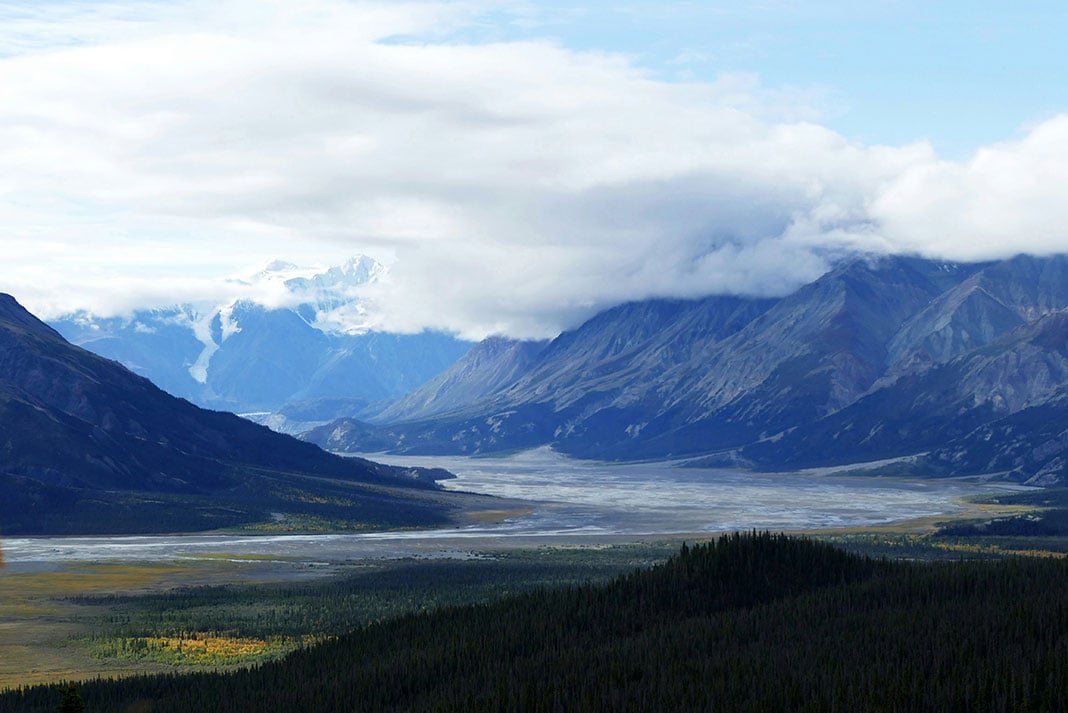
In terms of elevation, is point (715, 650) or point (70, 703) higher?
point (715, 650)

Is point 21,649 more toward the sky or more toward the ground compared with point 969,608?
more toward the ground

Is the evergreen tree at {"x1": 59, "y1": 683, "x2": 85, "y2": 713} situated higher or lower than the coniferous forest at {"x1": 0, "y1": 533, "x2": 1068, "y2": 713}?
lower

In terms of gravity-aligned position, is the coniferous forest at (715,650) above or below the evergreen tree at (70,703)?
above

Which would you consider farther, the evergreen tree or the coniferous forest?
the evergreen tree

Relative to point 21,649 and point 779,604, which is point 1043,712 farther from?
point 21,649

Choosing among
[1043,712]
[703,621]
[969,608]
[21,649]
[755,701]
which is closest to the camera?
[1043,712]

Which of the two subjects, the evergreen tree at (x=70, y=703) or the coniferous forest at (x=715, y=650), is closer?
the coniferous forest at (x=715, y=650)

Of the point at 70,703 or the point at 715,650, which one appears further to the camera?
the point at 715,650

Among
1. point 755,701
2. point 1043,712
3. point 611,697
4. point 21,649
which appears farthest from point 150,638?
point 1043,712
